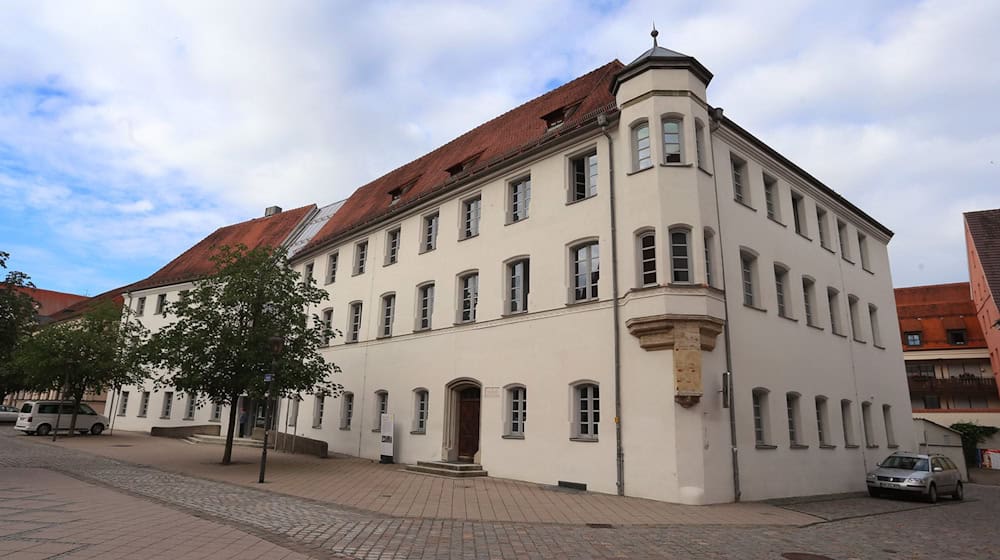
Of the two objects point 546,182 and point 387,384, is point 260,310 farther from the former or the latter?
point 546,182

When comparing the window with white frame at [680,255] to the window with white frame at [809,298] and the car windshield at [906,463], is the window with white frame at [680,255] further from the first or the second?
the car windshield at [906,463]

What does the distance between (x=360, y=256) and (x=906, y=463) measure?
70.8ft

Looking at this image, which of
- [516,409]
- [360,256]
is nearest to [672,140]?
[516,409]

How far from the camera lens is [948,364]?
46.2 meters

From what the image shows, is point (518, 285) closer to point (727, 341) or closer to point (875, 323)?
point (727, 341)

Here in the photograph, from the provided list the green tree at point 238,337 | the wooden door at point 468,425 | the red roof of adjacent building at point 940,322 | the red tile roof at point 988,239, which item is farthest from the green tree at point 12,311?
the red roof of adjacent building at point 940,322

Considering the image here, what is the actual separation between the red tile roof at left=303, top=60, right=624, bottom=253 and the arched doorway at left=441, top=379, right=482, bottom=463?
7277 mm

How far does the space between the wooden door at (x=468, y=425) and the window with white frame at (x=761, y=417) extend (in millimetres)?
8157

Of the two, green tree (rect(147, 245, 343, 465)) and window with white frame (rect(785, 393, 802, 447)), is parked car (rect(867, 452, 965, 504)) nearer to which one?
window with white frame (rect(785, 393, 802, 447))

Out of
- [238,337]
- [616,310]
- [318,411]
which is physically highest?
[616,310]

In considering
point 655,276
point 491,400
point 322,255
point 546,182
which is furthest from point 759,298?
point 322,255

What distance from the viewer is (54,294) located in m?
82.4

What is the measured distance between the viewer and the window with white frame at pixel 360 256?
27.0m

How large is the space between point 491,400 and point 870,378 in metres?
14.7
